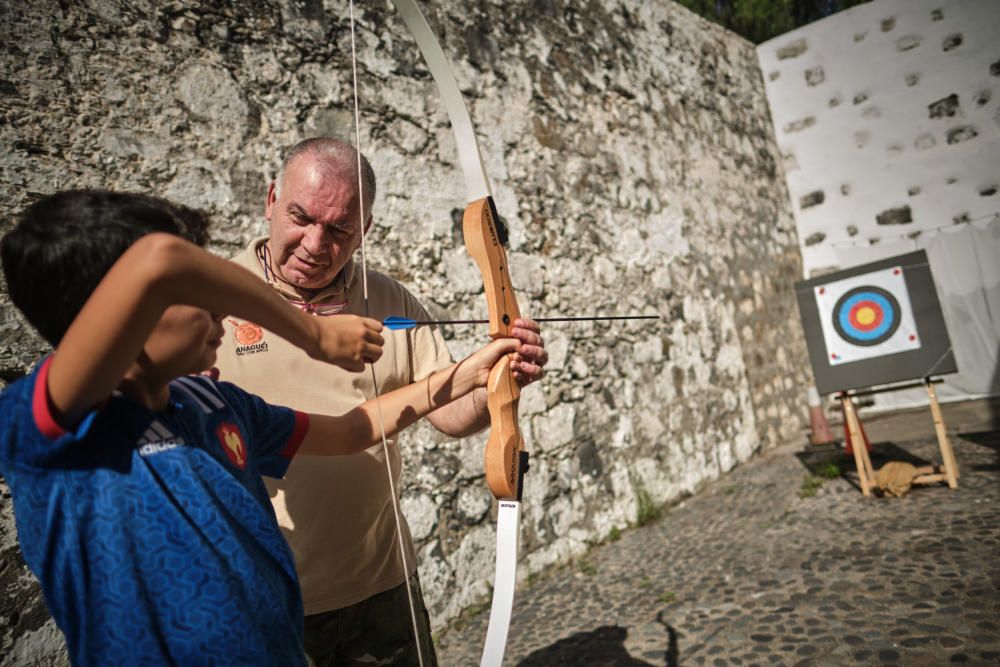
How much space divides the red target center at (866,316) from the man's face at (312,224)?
3.22 metres

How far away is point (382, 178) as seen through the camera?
2.45 meters

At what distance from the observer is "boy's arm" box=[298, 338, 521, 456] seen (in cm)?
100

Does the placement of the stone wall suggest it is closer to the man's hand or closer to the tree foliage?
the man's hand

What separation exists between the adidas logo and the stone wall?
113 cm

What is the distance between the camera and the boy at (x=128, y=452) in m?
0.59

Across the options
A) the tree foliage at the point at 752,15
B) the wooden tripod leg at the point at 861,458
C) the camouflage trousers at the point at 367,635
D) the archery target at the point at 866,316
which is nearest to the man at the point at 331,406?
the camouflage trousers at the point at 367,635

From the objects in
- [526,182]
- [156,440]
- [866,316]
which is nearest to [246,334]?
[156,440]

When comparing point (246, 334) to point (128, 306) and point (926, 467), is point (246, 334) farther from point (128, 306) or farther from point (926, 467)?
point (926, 467)

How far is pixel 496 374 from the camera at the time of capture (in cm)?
113

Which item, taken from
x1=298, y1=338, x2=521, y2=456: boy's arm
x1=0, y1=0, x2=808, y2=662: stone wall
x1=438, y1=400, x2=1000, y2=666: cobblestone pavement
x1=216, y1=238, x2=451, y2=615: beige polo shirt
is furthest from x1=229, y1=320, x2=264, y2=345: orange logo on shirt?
x1=438, y1=400, x2=1000, y2=666: cobblestone pavement

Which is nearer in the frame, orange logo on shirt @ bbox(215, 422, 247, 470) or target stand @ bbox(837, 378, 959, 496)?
orange logo on shirt @ bbox(215, 422, 247, 470)

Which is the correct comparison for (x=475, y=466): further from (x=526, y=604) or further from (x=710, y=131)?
(x=710, y=131)

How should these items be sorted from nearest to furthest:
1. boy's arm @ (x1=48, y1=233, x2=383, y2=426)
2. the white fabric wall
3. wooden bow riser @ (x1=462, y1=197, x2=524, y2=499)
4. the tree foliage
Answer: boy's arm @ (x1=48, y1=233, x2=383, y2=426) → wooden bow riser @ (x1=462, y1=197, x2=524, y2=499) → the white fabric wall → the tree foliage

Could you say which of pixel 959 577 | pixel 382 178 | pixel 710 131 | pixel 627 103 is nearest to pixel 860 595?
pixel 959 577
